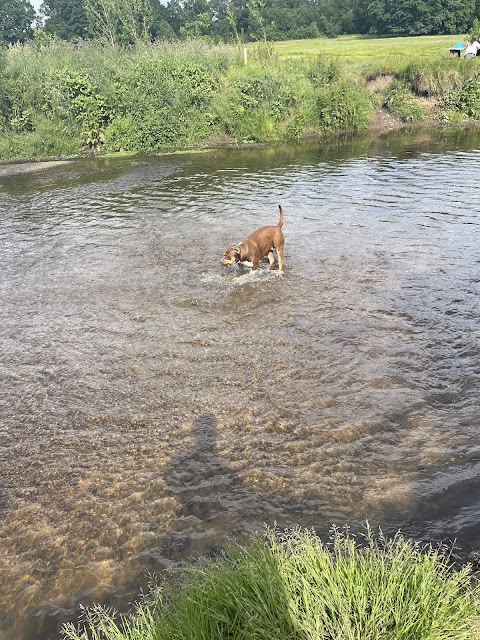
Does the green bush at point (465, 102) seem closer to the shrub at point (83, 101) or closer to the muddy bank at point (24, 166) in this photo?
the shrub at point (83, 101)

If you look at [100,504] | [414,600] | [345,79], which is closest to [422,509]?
[414,600]

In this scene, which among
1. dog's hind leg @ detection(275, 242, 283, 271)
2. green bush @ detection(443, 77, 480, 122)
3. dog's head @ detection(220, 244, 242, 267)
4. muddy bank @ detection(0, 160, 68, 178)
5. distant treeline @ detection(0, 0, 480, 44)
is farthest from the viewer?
distant treeline @ detection(0, 0, 480, 44)

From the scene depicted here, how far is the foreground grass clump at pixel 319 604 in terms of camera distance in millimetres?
2525

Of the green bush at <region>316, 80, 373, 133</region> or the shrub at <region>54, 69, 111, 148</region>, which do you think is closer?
the shrub at <region>54, 69, 111, 148</region>

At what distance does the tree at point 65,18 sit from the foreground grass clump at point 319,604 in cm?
8837

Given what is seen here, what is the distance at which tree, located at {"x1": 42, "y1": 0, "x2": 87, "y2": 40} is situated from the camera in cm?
8075

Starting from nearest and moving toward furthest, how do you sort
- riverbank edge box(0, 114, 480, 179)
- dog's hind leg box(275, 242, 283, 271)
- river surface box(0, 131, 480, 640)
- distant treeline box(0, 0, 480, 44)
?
river surface box(0, 131, 480, 640) < dog's hind leg box(275, 242, 283, 271) < riverbank edge box(0, 114, 480, 179) < distant treeline box(0, 0, 480, 44)

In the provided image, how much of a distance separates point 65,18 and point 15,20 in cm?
955

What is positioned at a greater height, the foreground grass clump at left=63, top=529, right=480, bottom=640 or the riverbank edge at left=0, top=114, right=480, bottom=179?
the riverbank edge at left=0, top=114, right=480, bottom=179

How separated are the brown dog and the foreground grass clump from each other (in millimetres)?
6189

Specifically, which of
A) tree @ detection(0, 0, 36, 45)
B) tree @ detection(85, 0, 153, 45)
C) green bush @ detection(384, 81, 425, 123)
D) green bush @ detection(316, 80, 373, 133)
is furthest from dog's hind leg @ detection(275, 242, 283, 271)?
tree @ detection(0, 0, 36, 45)

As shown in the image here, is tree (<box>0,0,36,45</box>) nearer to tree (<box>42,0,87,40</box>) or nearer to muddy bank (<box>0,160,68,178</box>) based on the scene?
tree (<box>42,0,87,40</box>)

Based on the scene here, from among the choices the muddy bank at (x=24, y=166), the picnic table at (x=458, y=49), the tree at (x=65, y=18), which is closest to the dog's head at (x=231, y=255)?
the muddy bank at (x=24, y=166)

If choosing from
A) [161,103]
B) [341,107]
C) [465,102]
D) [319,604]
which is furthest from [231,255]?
[465,102]
